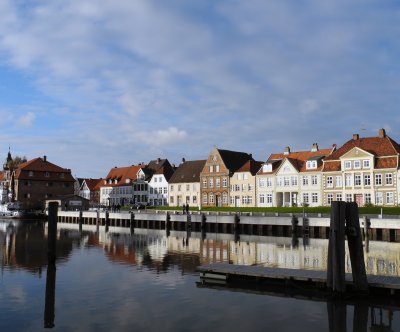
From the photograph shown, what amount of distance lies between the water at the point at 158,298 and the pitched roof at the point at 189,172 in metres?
56.5

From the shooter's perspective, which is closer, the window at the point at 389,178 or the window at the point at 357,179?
the window at the point at 389,178

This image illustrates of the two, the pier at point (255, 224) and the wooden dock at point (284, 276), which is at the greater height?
the pier at point (255, 224)

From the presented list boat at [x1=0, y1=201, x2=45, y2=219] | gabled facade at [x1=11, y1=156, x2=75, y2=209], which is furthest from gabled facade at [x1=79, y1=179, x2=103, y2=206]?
boat at [x1=0, y1=201, x2=45, y2=219]

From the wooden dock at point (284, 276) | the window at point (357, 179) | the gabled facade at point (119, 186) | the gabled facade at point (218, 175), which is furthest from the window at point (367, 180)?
the gabled facade at point (119, 186)

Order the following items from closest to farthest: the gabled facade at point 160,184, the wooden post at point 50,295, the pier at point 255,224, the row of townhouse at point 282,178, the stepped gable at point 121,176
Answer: the wooden post at point 50,295, the pier at point 255,224, the row of townhouse at point 282,178, the gabled facade at point 160,184, the stepped gable at point 121,176

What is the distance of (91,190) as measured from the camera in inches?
4766

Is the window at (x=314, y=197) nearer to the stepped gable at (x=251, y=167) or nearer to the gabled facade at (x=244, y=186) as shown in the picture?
the gabled facade at (x=244, y=186)

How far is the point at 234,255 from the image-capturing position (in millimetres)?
31938

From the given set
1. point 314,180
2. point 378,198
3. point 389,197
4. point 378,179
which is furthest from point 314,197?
point 389,197

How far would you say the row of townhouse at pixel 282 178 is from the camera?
63.0 m

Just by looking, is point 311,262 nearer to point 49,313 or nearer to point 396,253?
point 396,253

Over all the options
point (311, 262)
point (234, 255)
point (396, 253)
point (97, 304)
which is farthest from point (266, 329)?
point (396, 253)

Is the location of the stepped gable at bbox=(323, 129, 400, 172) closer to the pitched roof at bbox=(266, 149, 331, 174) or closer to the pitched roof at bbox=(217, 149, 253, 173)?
the pitched roof at bbox=(266, 149, 331, 174)

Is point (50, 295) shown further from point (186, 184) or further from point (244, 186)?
point (186, 184)
